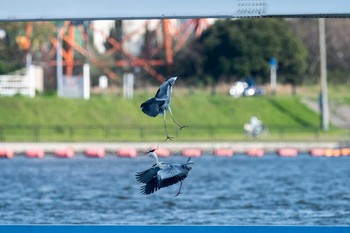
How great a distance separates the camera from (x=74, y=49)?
70438mm

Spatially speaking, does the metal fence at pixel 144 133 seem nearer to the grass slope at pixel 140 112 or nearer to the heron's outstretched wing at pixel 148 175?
the grass slope at pixel 140 112

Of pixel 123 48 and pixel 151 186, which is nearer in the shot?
pixel 151 186

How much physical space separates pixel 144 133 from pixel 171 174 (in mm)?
36972

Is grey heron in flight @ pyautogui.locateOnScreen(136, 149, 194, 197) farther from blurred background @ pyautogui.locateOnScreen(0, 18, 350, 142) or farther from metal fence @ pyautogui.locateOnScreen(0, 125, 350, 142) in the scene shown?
blurred background @ pyautogui.locateOnScreen(0, 18, 350, 142)

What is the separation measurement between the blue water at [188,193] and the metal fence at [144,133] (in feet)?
13.3

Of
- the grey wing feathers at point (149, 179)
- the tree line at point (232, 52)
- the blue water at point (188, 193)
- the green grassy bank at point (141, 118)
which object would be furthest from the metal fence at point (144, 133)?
the grey wing feathers at point (149, 179)

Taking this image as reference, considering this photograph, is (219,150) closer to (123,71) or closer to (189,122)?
(189,122)

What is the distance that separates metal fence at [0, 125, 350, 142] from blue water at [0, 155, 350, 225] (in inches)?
159

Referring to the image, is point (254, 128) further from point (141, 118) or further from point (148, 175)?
point (148, 175)

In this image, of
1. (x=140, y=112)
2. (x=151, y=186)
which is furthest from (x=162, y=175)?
(x=140, y=112)

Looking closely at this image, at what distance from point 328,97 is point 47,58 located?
17631 millimetres

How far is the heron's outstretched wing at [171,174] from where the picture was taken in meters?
14.8

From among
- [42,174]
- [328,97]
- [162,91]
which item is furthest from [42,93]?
[162,91]

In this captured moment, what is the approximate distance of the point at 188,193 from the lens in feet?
113
